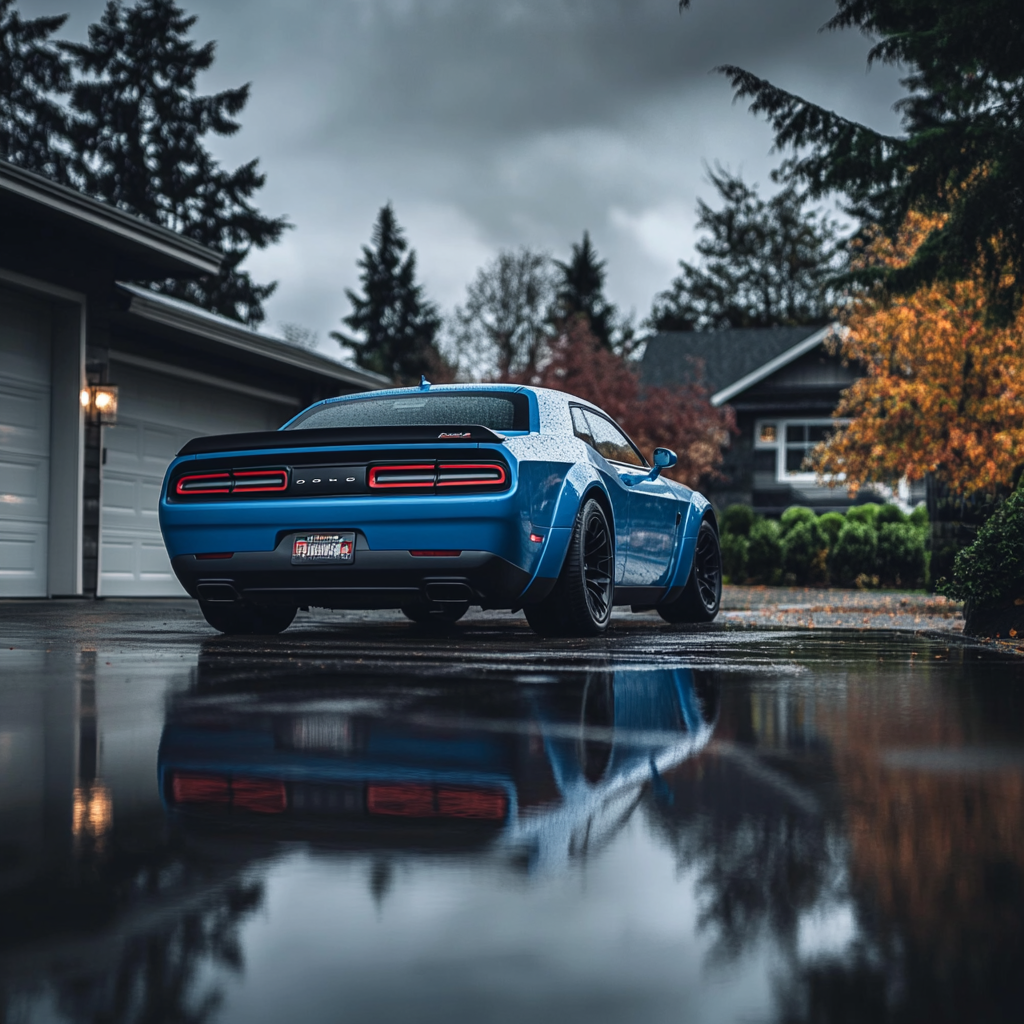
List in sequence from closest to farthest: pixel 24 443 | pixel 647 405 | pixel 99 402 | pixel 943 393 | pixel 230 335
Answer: pixel 24 443
pixel 99 402
pixel 230 335
pixel 943 393
pixel 647 405

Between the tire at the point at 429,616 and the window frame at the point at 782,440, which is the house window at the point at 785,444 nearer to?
the window frame at the point at 782,440

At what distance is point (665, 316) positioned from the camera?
6362 centimetres

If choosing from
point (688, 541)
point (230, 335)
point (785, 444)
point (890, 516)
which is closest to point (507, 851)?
point (688, 541)

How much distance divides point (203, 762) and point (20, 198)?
10482 mm

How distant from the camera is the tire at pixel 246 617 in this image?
8.80m

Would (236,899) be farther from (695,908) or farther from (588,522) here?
(588,522)

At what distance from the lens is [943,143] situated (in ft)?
46.6

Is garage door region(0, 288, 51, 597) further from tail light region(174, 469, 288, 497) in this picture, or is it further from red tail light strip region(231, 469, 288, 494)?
red tail light strip region(231, 469, 288, 494)

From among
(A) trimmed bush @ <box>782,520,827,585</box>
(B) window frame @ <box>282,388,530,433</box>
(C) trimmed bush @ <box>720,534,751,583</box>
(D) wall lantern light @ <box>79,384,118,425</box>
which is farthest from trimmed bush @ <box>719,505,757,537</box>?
(B) window frame @ <box>282,388,530,433</box>

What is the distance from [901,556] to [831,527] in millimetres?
1818

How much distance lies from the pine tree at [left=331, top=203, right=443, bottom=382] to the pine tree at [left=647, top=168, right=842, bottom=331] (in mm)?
10475

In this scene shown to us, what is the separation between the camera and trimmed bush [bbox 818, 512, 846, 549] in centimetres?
2611

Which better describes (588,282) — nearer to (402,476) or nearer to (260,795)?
(402,476)

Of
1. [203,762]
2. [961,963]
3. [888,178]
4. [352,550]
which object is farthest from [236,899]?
[888,178]
